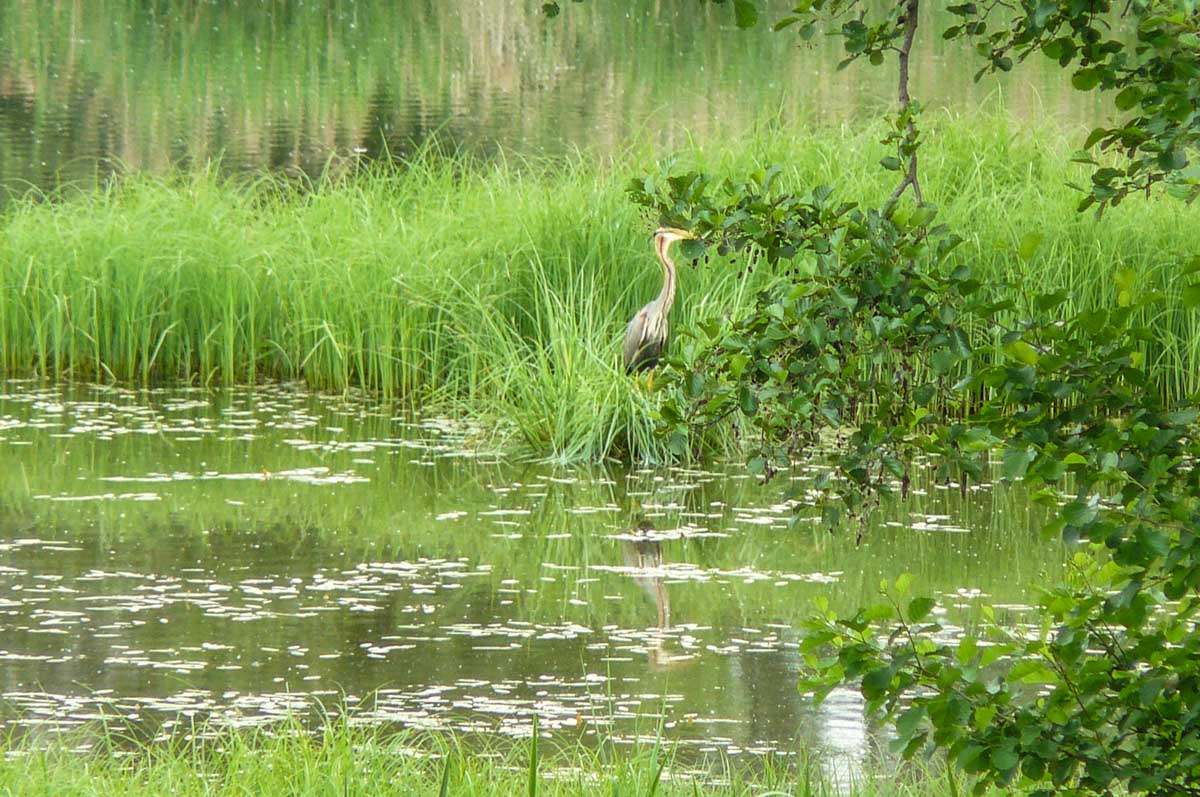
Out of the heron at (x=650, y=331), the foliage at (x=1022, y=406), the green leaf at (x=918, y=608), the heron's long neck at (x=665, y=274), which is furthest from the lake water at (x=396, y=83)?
the green leaf at (x=918, y=608)

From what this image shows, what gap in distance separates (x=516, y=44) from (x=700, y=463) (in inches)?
802

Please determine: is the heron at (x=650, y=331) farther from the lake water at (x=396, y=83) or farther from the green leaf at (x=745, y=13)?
the green leaf at (x=745, y=13)

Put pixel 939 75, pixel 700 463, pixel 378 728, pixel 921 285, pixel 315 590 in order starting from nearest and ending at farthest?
1. pixel 921 285
2. pixel 378 728
3. pixel 315 590
4. pixel 700 463
5. pixel 939 75

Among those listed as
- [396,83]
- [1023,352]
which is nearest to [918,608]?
[1023,352]

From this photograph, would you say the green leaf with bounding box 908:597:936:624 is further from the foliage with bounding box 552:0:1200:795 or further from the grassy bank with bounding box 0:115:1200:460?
the grassy bank with bounding box 0:115:1200:460

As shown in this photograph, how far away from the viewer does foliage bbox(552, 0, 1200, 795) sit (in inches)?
86.4

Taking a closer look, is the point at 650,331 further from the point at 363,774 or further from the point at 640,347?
the point at 363,774

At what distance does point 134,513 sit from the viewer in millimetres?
7121

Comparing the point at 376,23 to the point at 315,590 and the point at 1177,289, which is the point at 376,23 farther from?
the point at 315,590

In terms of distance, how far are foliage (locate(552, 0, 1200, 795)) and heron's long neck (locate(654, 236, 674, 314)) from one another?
5.69 meters

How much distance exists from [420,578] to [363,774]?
2609mm

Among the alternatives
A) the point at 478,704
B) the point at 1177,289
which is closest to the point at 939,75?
the point at 1177,289

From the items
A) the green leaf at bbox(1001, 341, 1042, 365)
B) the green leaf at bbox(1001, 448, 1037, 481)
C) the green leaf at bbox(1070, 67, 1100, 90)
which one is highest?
the green leaf at bbox(1070, 67, 1100, 90)

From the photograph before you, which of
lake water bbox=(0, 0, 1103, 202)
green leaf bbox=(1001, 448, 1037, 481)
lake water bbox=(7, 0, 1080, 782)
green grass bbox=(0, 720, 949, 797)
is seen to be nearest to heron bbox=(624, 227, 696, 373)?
lake water bbox=(7, 0, 1080, 782)
